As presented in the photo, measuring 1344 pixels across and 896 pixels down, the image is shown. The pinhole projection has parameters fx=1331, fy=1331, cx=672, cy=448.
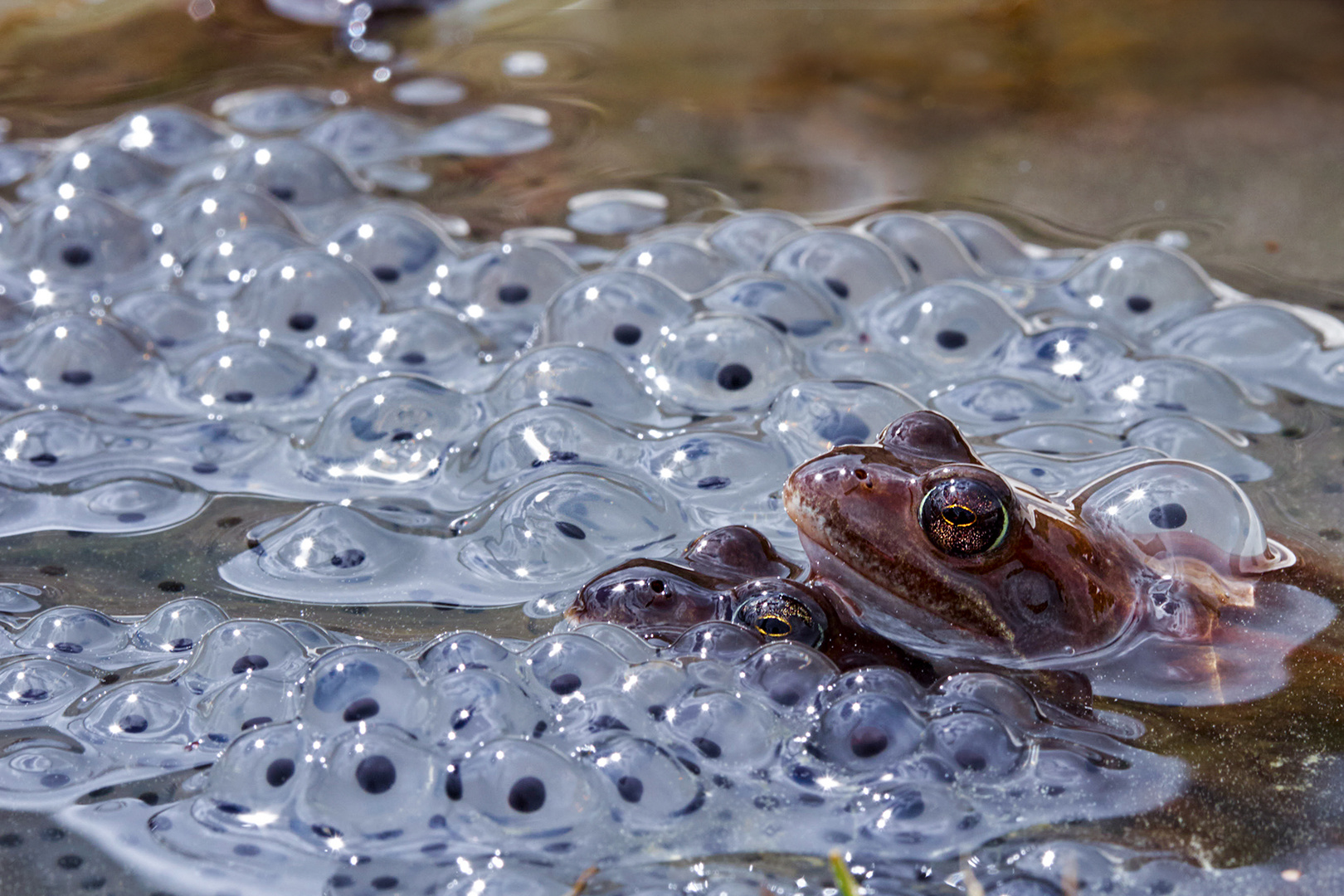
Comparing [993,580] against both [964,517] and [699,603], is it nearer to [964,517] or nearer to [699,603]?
[964,517]

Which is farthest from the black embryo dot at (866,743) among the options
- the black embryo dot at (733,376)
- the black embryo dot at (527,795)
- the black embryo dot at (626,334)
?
the black embryo dot at (626,334)

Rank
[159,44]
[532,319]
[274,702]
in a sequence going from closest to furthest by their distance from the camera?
[274,702], [532,319], [159,44]

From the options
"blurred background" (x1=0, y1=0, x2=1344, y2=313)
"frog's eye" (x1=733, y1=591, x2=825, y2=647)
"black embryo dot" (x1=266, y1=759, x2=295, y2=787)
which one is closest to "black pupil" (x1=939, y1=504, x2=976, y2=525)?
"frog's eye" (x1=733, y1=591, x2=825, y2=647)

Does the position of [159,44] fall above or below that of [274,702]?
above

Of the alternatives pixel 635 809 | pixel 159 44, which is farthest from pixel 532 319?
pixel 159 44

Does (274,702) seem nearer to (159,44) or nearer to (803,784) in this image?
(803,784)

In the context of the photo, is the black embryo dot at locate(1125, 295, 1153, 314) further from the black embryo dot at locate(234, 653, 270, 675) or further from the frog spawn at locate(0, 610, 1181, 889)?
the black embryo dot at locate(234, 653, 270, 675)

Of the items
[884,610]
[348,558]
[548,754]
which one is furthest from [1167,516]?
[348,558]
